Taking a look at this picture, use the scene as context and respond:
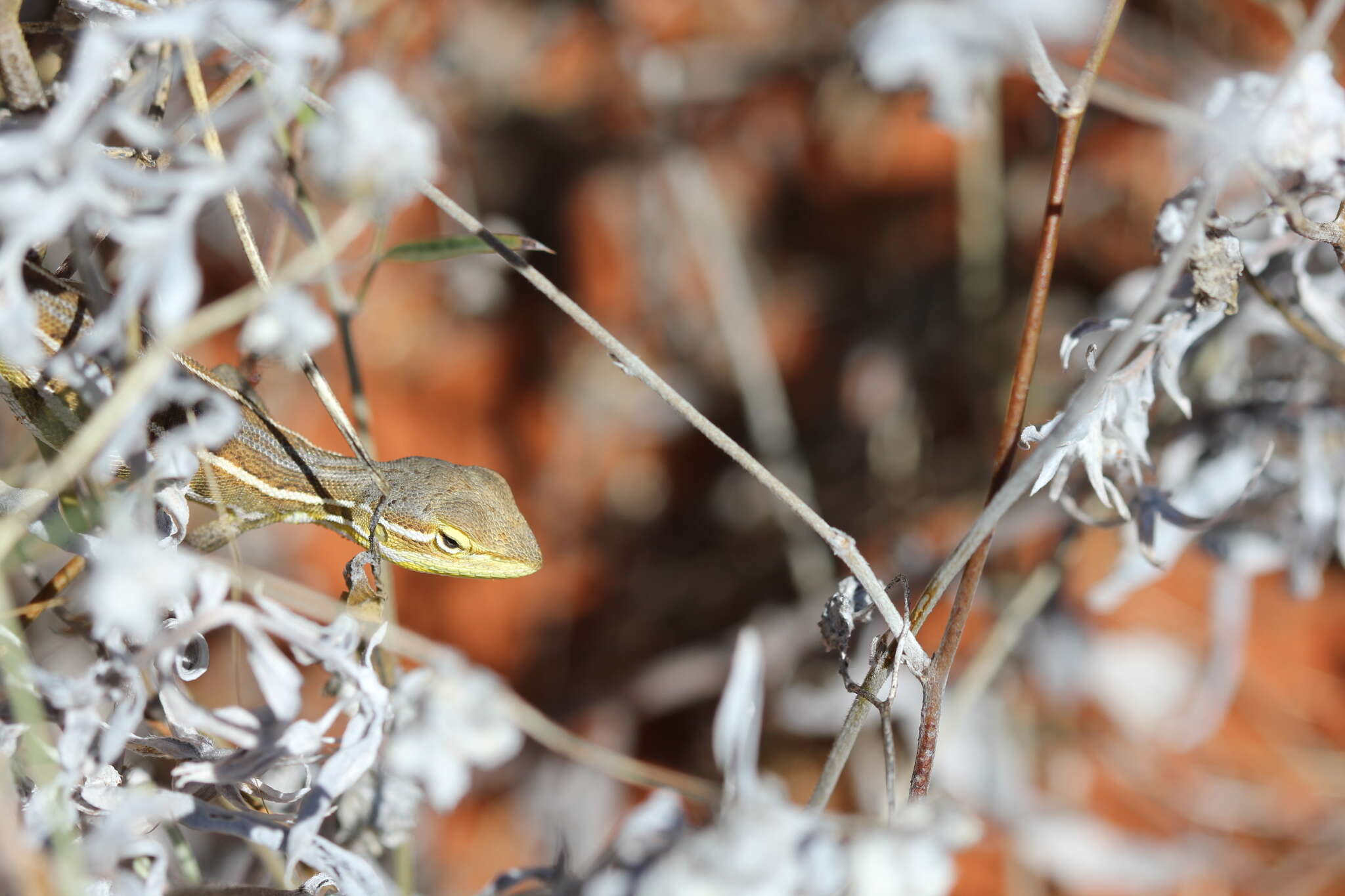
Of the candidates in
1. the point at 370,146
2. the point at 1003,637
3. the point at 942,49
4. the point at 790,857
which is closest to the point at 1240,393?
the point at 1003,637

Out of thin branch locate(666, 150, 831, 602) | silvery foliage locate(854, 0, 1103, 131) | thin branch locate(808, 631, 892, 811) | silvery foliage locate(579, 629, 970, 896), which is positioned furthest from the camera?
thin branch locate(666, 150, 831, 602)

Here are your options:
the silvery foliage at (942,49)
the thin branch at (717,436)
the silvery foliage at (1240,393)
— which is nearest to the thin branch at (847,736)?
the thin branch at (717,436)

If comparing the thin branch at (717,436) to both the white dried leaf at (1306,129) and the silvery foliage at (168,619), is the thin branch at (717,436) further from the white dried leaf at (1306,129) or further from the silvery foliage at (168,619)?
the white dried leaf at (1306,129)

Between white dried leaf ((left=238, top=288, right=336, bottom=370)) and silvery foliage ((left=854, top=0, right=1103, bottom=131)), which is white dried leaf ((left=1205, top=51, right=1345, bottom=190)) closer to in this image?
silvery foliage ((left=854, top=0, right=1103, bottom=131))

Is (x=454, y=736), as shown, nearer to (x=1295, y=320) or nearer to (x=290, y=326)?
(x=290, y=326)

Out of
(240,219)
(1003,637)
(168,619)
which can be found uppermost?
(1003,637)

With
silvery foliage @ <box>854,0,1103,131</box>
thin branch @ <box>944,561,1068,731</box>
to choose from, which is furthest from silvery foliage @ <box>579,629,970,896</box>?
silvery foliage @ <box>854,0,1103,131</box>

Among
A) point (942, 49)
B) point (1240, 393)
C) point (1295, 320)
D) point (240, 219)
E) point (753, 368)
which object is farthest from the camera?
point (753, 368)
